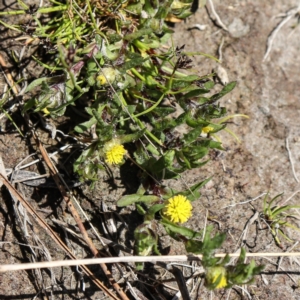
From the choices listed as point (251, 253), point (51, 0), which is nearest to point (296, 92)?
point (251, 253)

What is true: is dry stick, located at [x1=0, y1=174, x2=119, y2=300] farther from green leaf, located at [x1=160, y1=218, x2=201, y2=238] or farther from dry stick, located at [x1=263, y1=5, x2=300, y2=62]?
dry stick, located at [x1=263, y1=5, x2=300, y2=62]

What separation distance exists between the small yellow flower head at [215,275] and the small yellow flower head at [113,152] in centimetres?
68

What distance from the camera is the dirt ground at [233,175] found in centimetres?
233

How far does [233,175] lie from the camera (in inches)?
101

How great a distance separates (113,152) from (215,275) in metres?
0.75

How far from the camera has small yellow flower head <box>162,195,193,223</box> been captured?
2.17m

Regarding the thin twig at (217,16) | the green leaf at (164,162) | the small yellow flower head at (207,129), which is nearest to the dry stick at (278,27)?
the thin twig at (217,16)

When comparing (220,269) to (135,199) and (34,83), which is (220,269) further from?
(34,83)

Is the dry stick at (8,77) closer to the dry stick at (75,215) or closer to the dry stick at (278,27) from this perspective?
the dry stick at (75,215)

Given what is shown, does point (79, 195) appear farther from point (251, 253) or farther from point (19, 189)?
point (251, 253)

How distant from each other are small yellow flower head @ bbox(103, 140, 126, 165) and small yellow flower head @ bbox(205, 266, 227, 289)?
679 mm

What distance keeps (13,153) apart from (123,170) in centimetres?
59

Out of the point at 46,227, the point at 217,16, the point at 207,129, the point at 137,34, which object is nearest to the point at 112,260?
the point at 46,227

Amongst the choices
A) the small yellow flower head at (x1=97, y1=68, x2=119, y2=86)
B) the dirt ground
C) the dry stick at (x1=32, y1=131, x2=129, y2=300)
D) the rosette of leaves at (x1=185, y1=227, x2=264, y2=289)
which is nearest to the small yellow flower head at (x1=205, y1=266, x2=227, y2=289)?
the rosette of leaves at (x1=185, y1=227, x2=264, y2=289)
